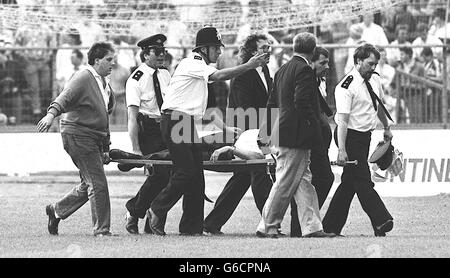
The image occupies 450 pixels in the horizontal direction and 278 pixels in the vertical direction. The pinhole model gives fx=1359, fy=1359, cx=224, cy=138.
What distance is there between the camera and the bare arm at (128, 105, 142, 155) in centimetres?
1473

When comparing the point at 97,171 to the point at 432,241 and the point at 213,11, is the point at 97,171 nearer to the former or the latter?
the point at 432,241

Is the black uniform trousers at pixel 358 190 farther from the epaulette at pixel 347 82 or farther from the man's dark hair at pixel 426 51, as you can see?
the man's dark hair at pixel 426 51

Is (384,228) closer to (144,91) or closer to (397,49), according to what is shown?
(144,91)

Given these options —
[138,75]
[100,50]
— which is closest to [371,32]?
[138,75]

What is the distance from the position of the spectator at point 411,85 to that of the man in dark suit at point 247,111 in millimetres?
6764

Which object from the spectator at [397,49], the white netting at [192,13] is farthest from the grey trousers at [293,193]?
the spectator at [397,49]

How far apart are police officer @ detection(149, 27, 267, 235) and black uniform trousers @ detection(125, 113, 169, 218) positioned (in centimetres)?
42

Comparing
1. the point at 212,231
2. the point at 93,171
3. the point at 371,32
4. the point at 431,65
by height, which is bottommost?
the point at 212,231

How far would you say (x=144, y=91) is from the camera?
1491 centimetres

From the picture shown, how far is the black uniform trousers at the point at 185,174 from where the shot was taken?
14.1 m

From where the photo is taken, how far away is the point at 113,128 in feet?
72.1

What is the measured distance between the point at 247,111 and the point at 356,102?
1384 millimetres

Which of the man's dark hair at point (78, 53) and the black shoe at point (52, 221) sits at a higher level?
the man's dark hair at point (78, 53)
